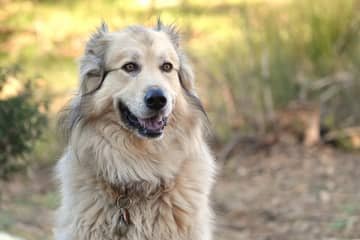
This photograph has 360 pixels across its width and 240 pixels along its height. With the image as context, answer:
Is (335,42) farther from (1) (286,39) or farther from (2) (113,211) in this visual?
(2) (113,211)

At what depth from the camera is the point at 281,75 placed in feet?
36.1

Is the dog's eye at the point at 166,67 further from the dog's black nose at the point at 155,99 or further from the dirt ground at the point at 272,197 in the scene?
the dirt ground at the point at 272,197

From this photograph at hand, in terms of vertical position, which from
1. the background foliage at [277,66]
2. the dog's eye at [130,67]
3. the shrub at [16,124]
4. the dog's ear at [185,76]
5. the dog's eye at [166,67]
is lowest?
the background foliage at [277,66]

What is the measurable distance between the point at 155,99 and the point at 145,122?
0.20 meters

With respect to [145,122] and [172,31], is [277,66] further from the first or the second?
[145,122]

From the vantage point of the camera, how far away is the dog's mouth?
5.03 metres

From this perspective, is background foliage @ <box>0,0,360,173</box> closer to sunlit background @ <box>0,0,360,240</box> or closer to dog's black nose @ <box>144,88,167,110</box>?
sunlit background @ <box>0,0,360,240</box>

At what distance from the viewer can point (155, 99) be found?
4.93m

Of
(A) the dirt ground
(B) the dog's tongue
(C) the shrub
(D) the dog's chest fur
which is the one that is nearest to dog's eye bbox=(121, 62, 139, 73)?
(B) the dog's tongue

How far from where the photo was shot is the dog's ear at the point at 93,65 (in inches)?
206

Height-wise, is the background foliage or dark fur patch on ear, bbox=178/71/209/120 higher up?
dark fur patch on ear, bbox=178/71/209/120

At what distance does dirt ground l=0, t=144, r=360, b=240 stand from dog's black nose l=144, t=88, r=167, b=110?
282 centimetres

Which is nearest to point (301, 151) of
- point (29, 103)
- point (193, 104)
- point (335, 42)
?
point (335, 42)

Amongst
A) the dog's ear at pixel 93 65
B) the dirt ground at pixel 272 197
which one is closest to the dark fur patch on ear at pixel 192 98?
the dog's ear at pixel 93 65
